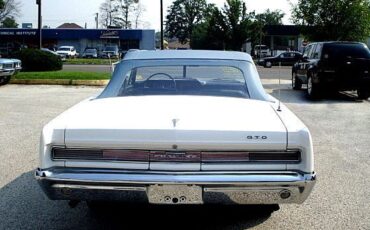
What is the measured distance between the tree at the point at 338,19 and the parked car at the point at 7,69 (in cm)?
1214

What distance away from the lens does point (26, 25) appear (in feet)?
279

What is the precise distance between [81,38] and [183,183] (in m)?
73.8

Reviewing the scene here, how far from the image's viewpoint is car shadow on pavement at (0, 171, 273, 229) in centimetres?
451

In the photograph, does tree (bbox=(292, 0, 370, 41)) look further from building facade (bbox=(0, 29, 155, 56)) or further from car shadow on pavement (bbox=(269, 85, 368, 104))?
building facade (bbox=(0, 29, 155, 56))

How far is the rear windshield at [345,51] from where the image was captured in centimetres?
1467

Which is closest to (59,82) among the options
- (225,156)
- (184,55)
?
(184,55)

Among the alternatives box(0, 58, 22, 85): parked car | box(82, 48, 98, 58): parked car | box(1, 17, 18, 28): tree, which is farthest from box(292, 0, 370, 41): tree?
box(1, 17, 18, 28): tree

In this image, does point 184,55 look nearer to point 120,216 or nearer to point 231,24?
point 120,216

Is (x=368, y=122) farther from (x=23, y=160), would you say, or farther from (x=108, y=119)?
(x=108, y=119)

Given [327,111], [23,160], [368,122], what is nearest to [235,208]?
[23,160]

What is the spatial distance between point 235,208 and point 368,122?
6913mm

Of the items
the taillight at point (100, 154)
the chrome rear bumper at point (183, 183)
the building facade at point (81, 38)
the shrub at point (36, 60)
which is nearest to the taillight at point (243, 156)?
the chrome rear bumper at point (183, 183)

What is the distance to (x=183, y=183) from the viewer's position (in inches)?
141

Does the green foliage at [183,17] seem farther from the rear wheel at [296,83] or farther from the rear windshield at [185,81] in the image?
the rear windshield at [185,81]
